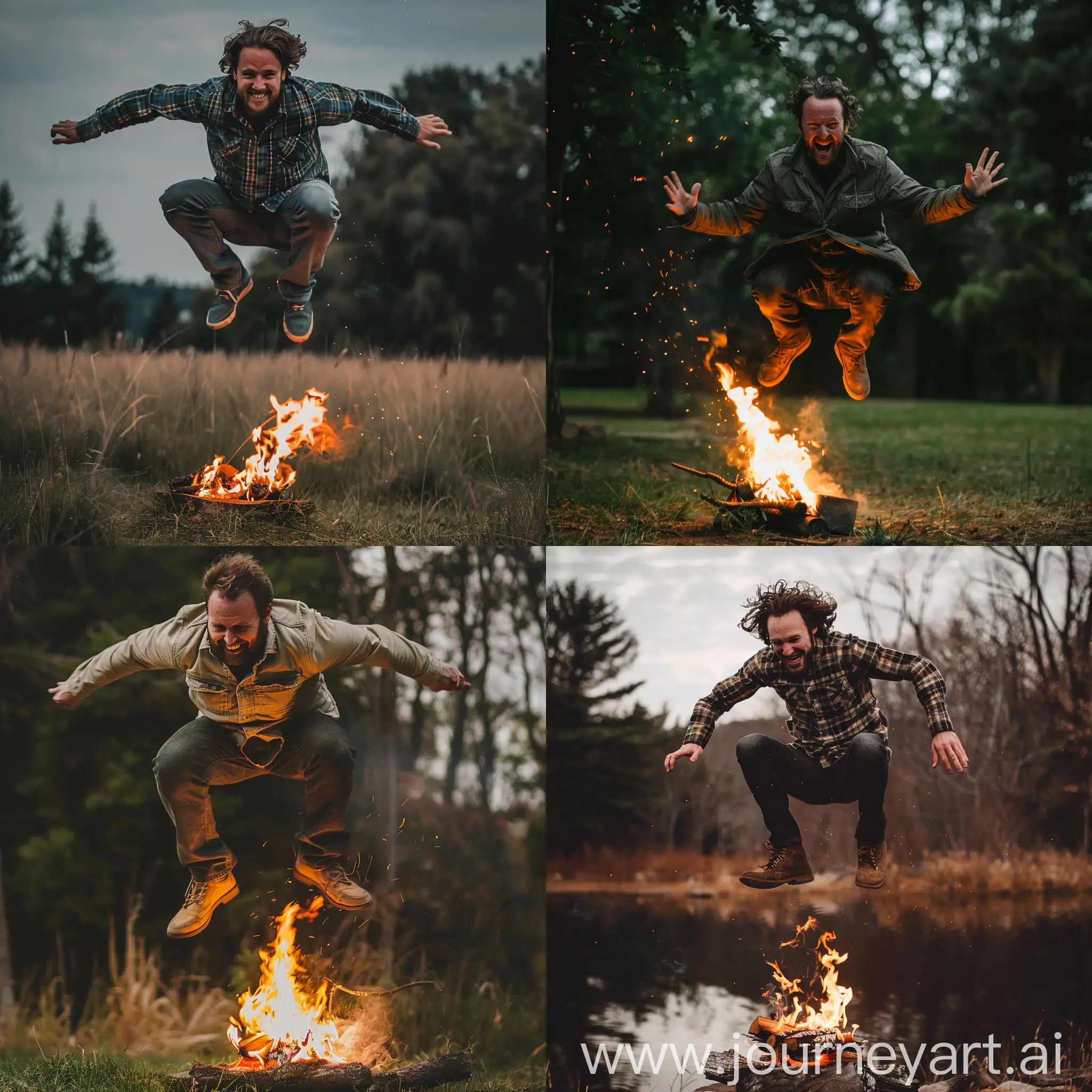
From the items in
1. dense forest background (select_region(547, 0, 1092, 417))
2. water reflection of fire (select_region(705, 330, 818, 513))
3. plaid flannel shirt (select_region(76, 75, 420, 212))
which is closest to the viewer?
plaid flannel shirt (select_region(76, 75, 420, 212))

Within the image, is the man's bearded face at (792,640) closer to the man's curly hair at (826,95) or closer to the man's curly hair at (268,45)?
the man's curly hair at (826,95)

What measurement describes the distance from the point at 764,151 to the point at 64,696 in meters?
4.93

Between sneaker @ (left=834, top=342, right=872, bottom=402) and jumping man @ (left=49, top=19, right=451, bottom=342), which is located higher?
jumping man @ (left=49, top=19, right=451, bottom=342)

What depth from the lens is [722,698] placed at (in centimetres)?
572

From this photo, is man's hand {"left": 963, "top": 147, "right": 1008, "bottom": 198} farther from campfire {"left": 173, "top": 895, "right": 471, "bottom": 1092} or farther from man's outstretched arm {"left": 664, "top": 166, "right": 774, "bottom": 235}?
campfire {"left": 173, "top": 895, "right": 471, "bottom": 1092}

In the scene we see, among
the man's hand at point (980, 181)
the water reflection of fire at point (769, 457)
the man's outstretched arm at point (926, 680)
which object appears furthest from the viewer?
the water reflection of fire at point (769, 457)

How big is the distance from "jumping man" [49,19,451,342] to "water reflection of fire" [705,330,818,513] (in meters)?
2.03

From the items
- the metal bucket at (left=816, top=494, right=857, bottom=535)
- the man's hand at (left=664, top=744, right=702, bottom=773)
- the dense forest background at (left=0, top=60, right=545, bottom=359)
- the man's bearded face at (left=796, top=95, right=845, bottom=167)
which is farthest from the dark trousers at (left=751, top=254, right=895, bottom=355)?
the man's hand at (left=664, top=744, right=702, bottom=773)

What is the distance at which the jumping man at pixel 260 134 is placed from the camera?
570cm

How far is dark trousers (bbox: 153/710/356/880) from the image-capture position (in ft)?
18.4

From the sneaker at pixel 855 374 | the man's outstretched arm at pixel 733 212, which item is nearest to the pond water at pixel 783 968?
the sneaker at pixel 855 374

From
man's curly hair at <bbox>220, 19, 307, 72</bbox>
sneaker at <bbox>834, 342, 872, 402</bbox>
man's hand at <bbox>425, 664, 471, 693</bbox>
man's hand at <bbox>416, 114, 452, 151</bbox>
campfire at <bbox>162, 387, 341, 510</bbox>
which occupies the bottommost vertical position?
man's hand at <bbox>425, 664, 471, 693</bbox>

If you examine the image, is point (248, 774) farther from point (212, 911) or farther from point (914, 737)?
point (914, 737)

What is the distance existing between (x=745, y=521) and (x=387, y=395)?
1.90m
